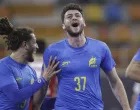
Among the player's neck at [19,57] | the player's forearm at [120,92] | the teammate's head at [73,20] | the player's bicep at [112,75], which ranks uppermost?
the teammate's head at [73,20]

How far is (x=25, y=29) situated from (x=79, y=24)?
0.59 metres

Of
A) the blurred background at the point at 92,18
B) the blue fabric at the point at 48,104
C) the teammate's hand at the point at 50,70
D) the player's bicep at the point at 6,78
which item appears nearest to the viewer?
the player's bicep at the point at 6,78

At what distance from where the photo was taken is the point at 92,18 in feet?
60.3

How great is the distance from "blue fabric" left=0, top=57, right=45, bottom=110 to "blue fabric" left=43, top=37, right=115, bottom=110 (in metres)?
→ 0.28

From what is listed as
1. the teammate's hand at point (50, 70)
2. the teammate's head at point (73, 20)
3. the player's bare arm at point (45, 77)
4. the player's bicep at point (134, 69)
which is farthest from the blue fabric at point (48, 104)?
the player's bicep at point (134, 69)

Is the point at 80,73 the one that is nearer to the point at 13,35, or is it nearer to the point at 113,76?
the point at 113,76

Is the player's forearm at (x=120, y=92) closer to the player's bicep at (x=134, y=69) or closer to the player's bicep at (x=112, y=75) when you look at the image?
the player's bicep at (x=112, y=75)

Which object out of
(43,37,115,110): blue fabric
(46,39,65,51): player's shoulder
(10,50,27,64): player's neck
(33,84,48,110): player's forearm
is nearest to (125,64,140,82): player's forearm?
(43,37,115,110): blue fabric

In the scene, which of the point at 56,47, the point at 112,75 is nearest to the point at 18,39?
the point at 56,47

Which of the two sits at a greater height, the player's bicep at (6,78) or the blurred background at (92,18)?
the player's bicep at (6,78)

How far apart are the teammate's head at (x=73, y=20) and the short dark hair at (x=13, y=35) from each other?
42cm

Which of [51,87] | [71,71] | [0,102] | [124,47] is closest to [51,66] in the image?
[71,71]

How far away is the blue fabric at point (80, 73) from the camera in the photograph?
598 centimetres

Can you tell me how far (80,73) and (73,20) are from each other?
0.56 metres
